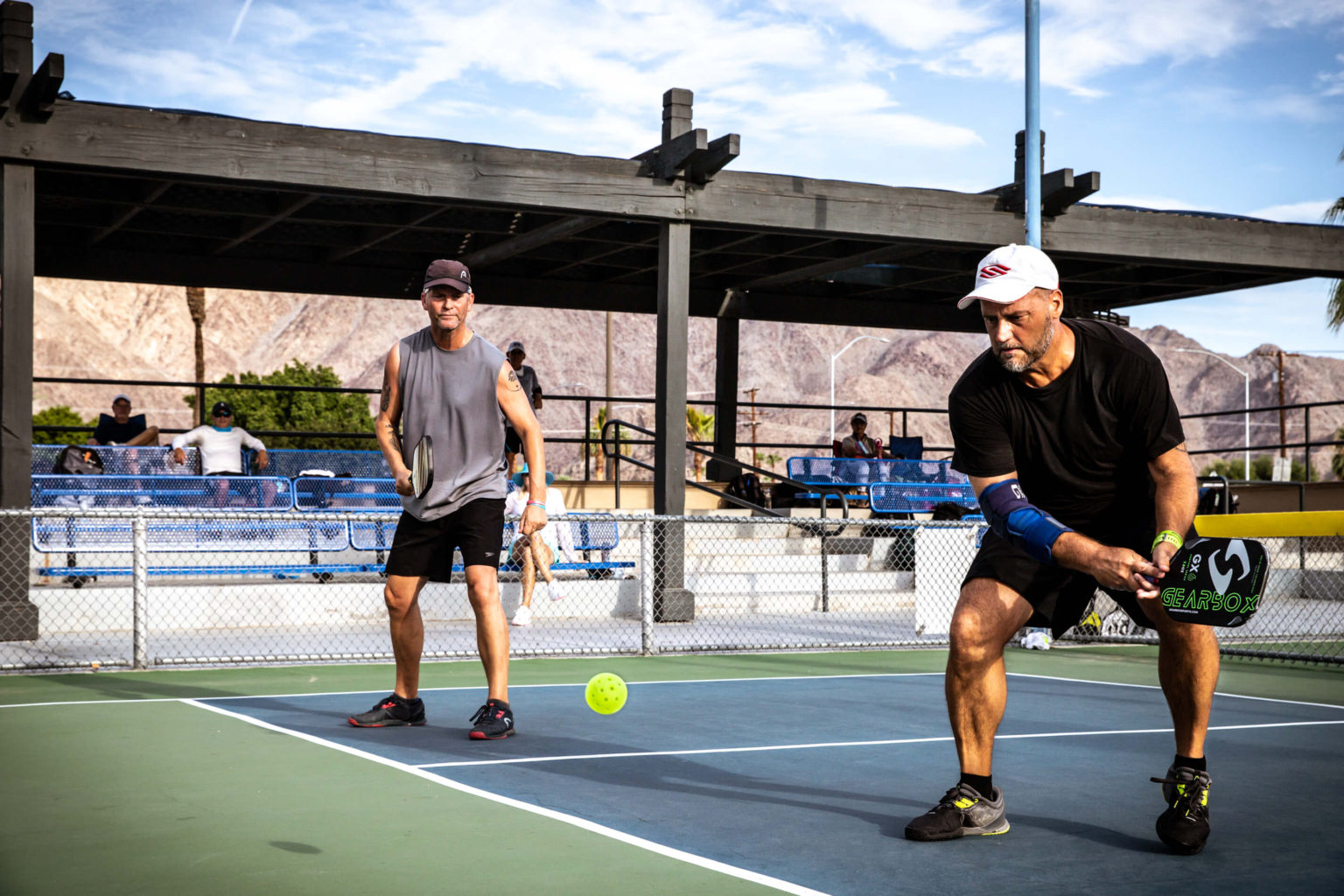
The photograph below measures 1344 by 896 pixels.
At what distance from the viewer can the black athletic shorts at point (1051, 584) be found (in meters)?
4.22

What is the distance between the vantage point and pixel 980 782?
13.9ft

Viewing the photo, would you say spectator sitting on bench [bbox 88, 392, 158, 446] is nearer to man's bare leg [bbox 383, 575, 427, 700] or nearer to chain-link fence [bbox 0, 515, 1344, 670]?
chain-link fence [bbox 0, 515, 1344, 670]

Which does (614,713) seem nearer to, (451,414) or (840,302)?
(451,414)

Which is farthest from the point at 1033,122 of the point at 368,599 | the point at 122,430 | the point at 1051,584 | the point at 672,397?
the point at 122,430

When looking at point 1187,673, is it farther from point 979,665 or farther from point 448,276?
point 448,276

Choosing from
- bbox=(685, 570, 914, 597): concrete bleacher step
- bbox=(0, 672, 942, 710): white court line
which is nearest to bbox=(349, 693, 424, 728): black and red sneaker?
bbox=(0, 672, 942, 710): white court line

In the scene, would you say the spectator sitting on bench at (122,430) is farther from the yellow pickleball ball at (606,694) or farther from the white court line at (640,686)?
the yellow pickleball ball at (606,694)

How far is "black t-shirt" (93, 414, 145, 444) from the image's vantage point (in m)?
14.5

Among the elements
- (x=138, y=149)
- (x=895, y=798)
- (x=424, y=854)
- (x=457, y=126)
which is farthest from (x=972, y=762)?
(x=457, y=126)

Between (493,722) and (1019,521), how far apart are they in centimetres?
286

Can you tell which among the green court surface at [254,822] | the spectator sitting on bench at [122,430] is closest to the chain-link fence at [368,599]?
the spectator sitting on bench at [122,430]

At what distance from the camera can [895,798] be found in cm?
484

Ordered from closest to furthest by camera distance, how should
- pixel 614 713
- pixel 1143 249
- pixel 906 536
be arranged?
pixel 614 713 < pixel 1143 249 < pixel 906 536

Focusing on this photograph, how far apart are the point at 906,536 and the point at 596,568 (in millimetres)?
4449
